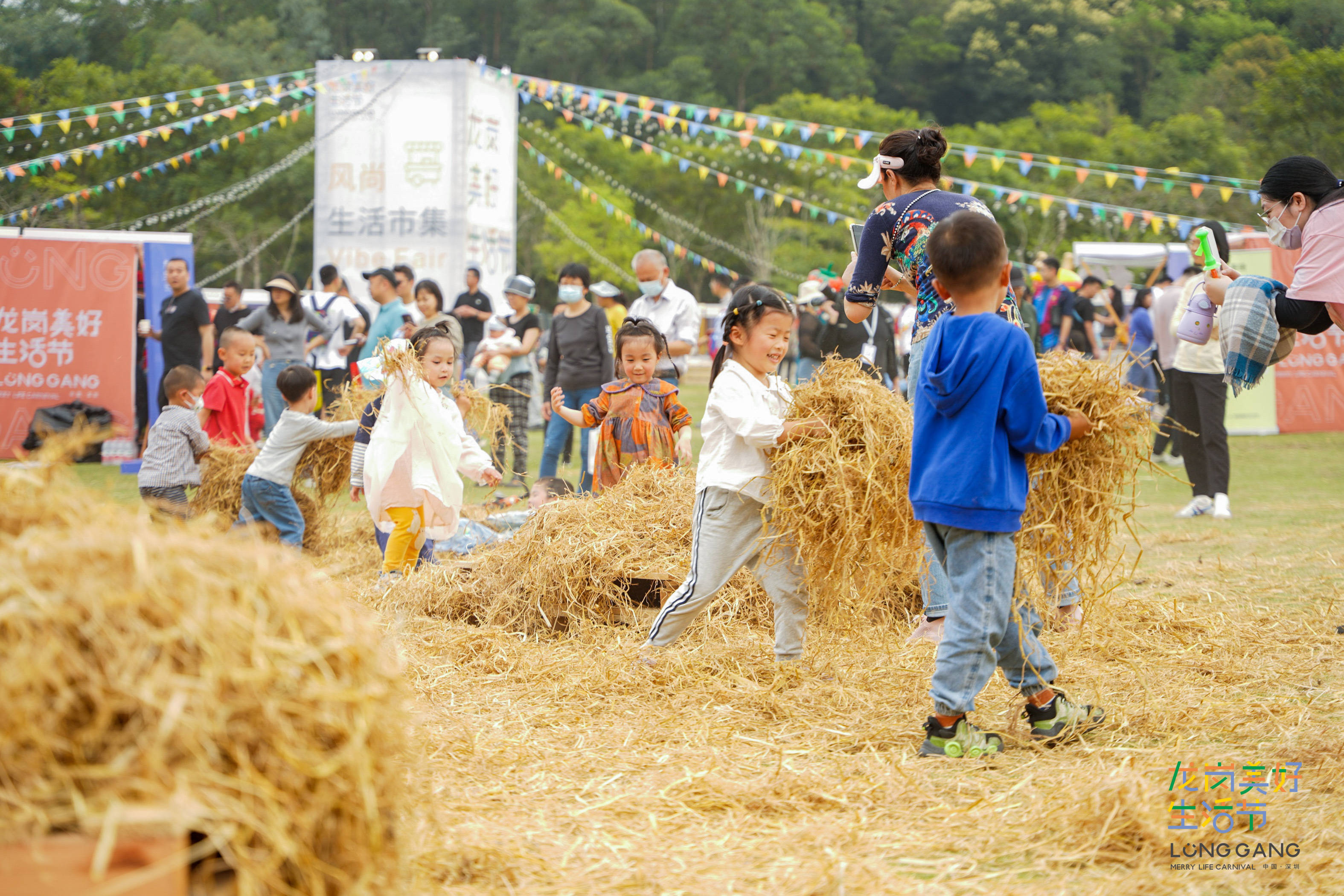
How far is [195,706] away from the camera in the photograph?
1.82 metres

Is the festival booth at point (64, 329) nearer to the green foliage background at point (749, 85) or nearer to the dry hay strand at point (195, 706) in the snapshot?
the dry hay strand at point (195, 706)

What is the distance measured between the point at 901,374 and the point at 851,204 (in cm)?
2910

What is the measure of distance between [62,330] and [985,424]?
38.8 ft

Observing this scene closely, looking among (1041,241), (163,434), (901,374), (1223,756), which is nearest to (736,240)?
(1041,241)

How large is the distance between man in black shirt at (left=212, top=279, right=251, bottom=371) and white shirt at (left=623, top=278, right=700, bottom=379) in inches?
203

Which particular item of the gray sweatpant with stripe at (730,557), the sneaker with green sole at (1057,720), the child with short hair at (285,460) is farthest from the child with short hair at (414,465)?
the sneaker with green sole at (1057,720)

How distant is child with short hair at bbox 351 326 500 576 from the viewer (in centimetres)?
613

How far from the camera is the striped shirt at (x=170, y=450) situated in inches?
271

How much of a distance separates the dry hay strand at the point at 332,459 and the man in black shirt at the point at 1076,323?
324 inches

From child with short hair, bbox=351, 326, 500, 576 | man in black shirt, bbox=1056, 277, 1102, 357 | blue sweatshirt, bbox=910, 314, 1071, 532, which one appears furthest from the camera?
man in black shirt, bbox=1056, 277, 1102, 357

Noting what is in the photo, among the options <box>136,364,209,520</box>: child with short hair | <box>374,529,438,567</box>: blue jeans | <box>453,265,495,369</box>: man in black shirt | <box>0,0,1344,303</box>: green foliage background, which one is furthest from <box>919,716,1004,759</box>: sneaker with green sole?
<box>0,0,1344,303</box>: green foliage background

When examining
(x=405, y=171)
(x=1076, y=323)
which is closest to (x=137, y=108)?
(x=405, y=171)

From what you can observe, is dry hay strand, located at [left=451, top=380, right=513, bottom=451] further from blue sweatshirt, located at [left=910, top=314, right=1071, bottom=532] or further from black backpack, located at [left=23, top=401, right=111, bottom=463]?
black backpack, located at [left=23, top=401, right=111, bottom=463]

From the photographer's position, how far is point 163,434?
6914mm
